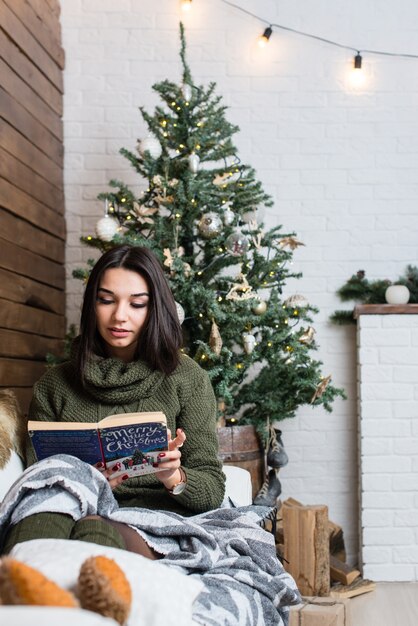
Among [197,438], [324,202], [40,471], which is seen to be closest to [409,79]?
[324,202]

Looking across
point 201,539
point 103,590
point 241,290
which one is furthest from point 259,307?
point 103,590

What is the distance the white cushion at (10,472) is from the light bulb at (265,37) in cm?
254

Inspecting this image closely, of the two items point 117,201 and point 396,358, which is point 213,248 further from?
point 396,358

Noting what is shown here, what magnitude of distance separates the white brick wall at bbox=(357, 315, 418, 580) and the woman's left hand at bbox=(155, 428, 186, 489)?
1925 mm

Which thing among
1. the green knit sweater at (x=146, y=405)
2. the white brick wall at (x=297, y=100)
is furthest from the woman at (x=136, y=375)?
the white brick wall at (x=297, y=100)

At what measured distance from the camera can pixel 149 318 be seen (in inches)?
79.4

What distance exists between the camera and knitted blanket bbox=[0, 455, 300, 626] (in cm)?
144

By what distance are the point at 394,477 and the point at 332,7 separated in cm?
221

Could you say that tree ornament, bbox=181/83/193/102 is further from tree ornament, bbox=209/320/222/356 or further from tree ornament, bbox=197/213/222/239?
tree ornament, bbox=209/320/222/356

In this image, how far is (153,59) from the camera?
3.78 m

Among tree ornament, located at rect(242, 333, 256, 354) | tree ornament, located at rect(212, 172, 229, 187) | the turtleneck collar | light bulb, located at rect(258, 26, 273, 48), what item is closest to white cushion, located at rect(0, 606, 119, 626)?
the turtleneck collar

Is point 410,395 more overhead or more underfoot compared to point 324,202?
more underfoot

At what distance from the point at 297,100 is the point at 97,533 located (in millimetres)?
2838

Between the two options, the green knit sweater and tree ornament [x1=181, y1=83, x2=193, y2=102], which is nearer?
the green knit sweater
